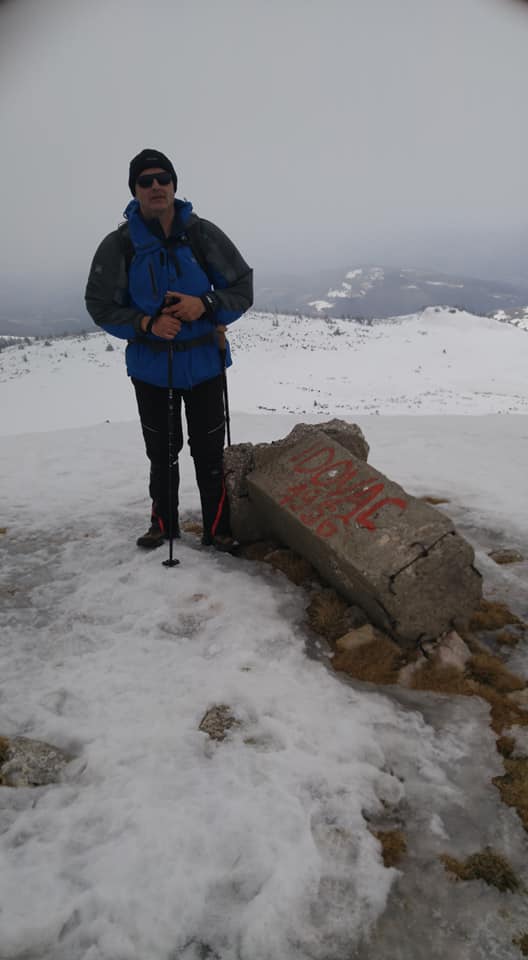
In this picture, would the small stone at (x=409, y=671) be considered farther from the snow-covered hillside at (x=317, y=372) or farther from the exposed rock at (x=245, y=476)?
the snow-covered hillside at (x=317, y=372)

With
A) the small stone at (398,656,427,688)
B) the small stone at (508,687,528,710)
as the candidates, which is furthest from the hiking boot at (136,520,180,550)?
the small stone at (508,687,528,710)

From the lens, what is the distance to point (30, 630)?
4.32 meters

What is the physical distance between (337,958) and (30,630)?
3.14m

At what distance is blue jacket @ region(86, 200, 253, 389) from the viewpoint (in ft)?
15.1

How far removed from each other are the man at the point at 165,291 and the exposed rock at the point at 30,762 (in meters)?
2.97

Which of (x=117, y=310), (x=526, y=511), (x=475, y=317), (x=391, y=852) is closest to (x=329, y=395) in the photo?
(x=526, y=511)

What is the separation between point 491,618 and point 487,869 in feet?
7.35

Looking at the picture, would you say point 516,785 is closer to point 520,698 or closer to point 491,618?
point 520,698

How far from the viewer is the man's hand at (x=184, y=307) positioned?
457cm

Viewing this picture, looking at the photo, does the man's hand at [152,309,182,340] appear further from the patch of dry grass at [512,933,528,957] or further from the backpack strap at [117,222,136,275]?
the patch of dry grass at [512,933,528,957]

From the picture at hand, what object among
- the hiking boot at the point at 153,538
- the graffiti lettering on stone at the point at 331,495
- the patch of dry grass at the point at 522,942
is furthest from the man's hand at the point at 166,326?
the patch of dry grass at the point at 522,942

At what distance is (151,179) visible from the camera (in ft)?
14.2

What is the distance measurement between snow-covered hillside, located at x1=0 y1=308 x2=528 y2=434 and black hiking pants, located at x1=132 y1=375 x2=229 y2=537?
16102mm

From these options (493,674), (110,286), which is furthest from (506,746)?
(110,286)
